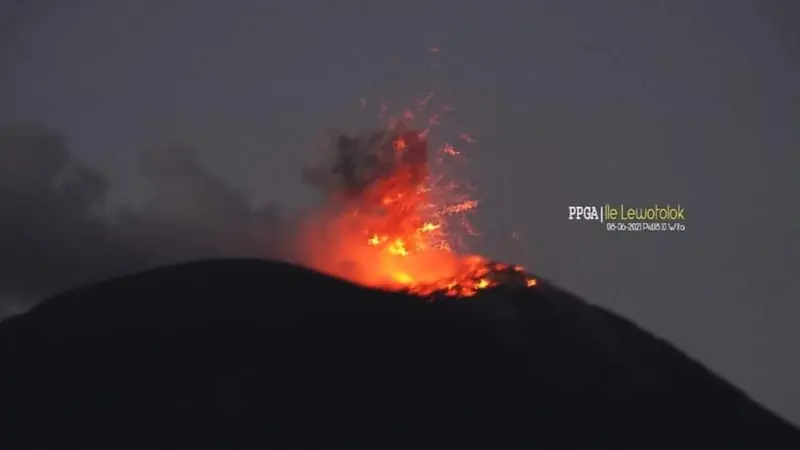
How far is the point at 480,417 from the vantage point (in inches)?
3804

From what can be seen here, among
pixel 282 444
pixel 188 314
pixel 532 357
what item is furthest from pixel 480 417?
pixel 188 314

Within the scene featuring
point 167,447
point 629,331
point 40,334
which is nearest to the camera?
point 167,447

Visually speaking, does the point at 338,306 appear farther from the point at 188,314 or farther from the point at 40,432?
the point at 40,432

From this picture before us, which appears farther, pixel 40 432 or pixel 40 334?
pixel 40 334

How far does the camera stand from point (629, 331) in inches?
4641

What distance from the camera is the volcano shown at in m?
92.3

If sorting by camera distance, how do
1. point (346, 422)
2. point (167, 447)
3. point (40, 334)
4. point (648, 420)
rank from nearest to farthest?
point (167, 447) → point (346, 422) → point (648, 420) → point (40, 334)

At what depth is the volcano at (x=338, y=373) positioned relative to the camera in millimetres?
92312

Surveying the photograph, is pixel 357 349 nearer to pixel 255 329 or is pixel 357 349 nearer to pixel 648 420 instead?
pixel 255 329

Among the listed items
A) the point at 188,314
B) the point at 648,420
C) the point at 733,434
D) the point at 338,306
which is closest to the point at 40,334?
the point at 188,314

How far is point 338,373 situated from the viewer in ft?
334

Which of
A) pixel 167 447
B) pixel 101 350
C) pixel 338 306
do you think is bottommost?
pixel 167 447

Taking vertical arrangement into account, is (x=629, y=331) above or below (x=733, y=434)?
above

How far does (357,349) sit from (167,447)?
27.6 m
